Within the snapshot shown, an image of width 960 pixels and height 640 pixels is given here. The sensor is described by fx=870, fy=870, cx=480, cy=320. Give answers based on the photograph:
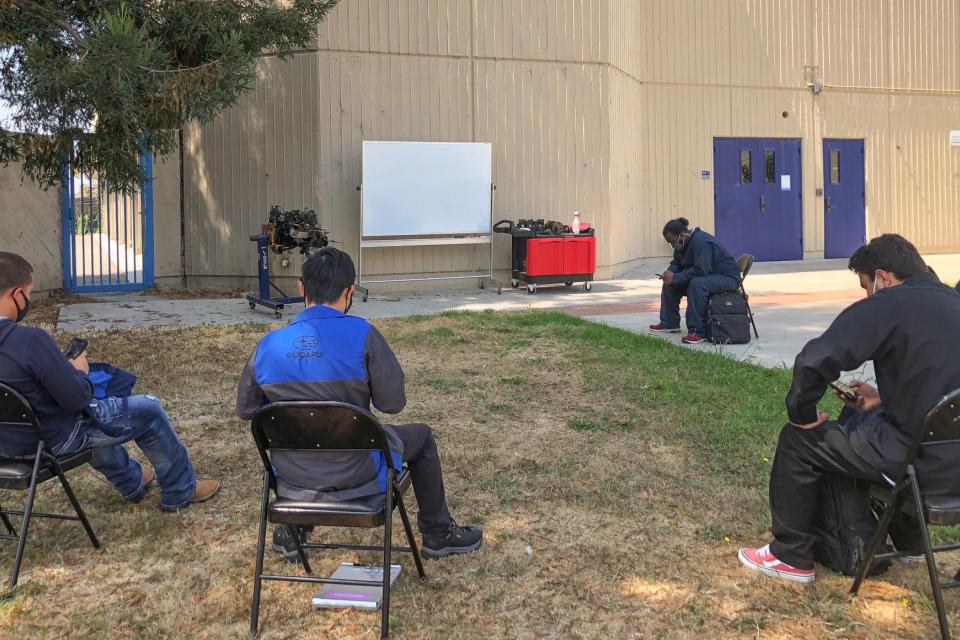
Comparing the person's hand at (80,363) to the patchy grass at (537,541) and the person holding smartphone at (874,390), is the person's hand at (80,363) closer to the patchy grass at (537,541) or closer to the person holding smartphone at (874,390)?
the patchy grass at (537,541)

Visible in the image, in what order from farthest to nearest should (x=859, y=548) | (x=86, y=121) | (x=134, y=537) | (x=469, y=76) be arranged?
1. (x=469, y=76)
2. (x=86, y=121)
3. (x=134, y=537)
4. (x=859, y=548)

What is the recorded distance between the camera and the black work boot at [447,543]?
353 centimetres

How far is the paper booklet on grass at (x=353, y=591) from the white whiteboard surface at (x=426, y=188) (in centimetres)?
867

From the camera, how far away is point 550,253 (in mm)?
12016

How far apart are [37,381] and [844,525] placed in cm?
310

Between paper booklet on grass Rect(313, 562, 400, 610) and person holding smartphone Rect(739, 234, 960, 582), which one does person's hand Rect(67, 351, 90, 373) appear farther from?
person holding smartphone Rect(739, 234, 960, 582)

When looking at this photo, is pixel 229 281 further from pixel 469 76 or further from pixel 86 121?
pixel 86 121

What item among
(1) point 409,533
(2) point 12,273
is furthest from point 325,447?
(2) point 12,273

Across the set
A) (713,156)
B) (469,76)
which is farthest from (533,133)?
(713,156)

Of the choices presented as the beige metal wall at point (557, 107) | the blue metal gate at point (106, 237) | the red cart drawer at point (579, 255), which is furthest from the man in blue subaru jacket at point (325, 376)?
the blue metal gate at point (106, 237)

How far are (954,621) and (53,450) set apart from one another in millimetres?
3368

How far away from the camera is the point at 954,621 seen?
2938 mm

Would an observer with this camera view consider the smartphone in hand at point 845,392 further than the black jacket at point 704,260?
No

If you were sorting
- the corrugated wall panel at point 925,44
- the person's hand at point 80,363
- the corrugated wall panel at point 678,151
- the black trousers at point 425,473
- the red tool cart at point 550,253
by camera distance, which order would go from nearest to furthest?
the black trousers at point 425,473, the person's hand at point 80,363, the red tool cart at point 550,253, the corrugated wall panel at point 678,151, the corrugated wall panel at point 925,44
